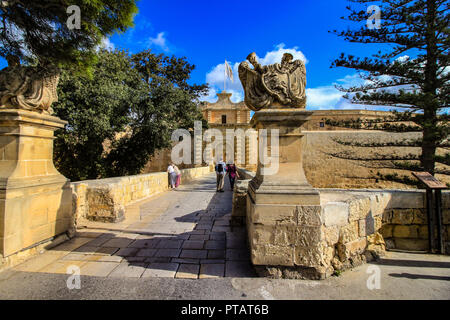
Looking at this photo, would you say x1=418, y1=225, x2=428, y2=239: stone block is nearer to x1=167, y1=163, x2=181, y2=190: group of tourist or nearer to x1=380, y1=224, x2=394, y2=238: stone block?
x1=380, y1=224, x2=394, y2=238: stone block

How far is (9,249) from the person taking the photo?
247 centimetres

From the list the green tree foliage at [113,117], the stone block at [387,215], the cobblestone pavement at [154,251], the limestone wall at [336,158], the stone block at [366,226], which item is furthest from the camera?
the limestone wall at [336,158]

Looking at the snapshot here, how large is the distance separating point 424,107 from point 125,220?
26.8ft

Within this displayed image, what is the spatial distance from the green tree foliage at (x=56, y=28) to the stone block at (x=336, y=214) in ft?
12.4

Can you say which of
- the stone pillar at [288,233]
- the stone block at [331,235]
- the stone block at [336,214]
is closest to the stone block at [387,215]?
the stone block at [336,214]

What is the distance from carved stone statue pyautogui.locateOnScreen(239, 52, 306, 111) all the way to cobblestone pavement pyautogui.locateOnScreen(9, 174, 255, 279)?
77.0 inches

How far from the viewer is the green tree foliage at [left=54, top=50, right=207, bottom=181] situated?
8.56 meters

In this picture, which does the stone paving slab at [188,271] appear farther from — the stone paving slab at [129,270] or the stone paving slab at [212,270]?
the stone paving slab at [129,270]

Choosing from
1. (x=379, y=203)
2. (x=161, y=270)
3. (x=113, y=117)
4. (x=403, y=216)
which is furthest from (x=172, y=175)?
(x=403, y=216)

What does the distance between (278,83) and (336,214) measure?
1678 millimetres

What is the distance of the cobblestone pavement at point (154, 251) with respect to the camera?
95.3 inches

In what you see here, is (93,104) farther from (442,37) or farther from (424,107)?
(442,37)

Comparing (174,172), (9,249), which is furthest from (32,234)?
(174,172)

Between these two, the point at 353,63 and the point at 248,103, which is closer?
the point at 248,103
